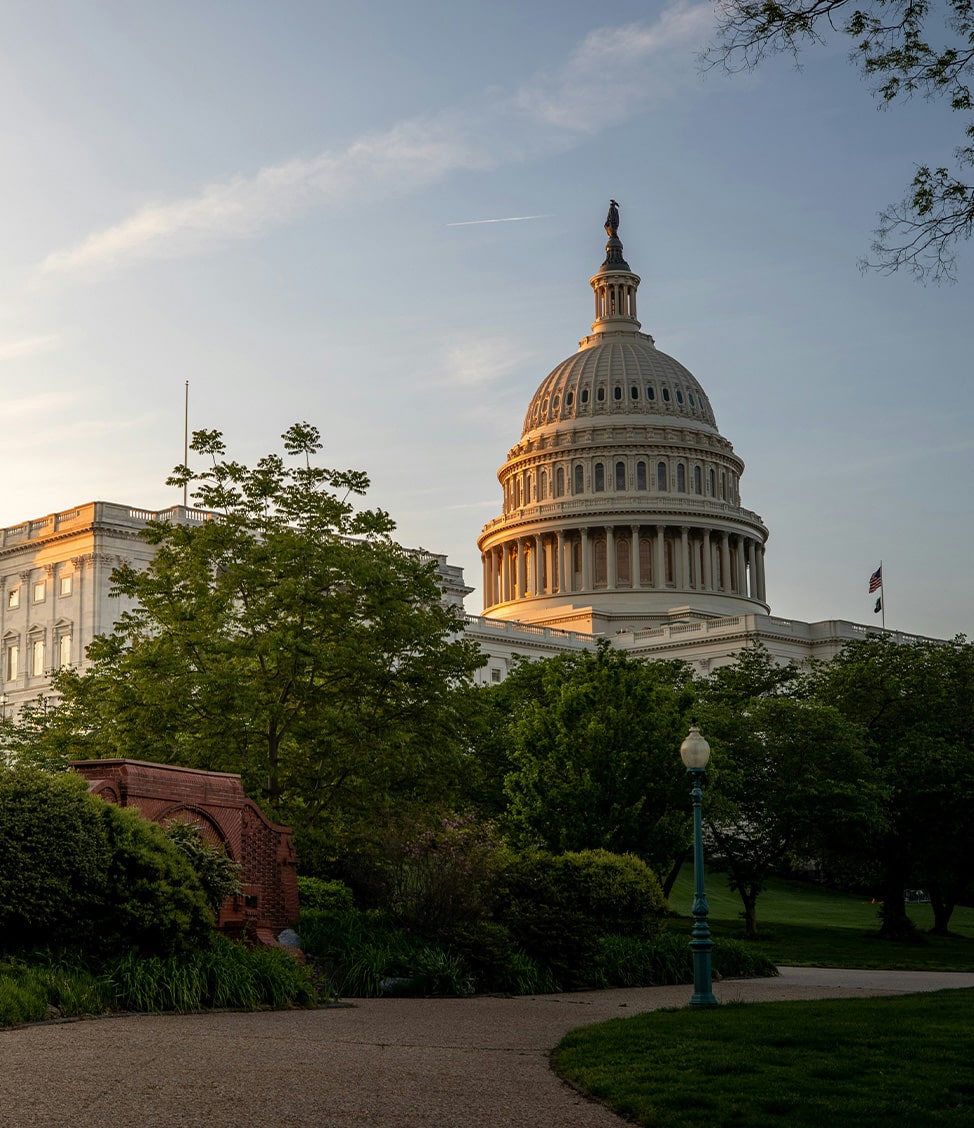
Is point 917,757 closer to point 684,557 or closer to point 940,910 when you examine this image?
point 940,910

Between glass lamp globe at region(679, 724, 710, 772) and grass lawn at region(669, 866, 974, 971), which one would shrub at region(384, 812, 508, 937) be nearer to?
glass lamp globe at region(679, 724, 710, 772)

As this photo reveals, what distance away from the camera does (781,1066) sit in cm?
1638

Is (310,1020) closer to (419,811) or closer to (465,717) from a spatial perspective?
(419,811)

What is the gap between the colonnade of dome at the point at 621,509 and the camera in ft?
479

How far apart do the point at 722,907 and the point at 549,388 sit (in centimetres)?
9951

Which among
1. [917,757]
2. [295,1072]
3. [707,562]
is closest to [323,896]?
[295,1072]

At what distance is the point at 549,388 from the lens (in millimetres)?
160375

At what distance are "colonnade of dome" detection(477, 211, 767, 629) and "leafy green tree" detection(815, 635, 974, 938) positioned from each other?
75621 mm

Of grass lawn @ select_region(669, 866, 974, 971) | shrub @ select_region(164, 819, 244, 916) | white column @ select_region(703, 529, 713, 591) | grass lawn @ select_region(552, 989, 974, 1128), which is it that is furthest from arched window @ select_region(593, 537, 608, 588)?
grass lawn @ select_region(552, 989, 974, 1128)

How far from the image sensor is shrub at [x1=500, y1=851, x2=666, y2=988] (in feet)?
99.9

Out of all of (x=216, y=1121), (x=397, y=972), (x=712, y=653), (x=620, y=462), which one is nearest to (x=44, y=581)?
(x=712, y=653)

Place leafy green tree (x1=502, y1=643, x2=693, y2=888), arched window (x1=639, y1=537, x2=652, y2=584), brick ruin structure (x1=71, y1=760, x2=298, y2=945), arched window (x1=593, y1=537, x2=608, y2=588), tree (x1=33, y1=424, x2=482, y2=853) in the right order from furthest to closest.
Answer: arched window (x1=593, y1=537, x2=608, y2=588) → arched window (x1=639, y1=537, x2=652, y2=584) → leafy green tree (x1=502, y1=643, x2=693, y2=888) → tree (x1=33, y1=424, x2=482, y2=853) → brick ruin structure (x1=71, y1=760, x2=298, y2=945)

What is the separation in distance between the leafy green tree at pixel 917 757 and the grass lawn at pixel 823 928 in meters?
2.20

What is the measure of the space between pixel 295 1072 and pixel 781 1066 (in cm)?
485
